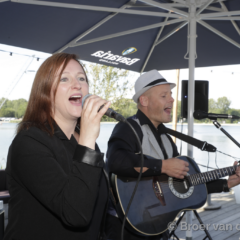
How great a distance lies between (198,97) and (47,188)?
3.32 meters

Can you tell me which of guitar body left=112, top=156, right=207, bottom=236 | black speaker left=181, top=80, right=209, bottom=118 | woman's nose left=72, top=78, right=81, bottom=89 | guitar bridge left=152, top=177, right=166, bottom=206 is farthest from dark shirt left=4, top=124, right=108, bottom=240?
black speaker left=181, top=80, right=209, bottom=118

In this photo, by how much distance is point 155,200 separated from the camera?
207 centimetres

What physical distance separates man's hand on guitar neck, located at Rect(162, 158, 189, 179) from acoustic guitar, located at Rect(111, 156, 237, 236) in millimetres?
98

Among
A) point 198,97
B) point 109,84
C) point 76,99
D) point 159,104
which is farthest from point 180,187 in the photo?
point 109,84

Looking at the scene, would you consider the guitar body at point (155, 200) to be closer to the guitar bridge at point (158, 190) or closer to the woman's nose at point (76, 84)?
the guitar bridge at point (158, 190)

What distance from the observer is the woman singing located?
83 cm

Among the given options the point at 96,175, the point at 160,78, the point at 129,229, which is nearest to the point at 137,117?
the point at 160,78

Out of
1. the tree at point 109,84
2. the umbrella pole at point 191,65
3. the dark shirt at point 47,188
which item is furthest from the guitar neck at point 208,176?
the tree at point 109,84

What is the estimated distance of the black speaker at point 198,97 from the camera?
12.2 feet

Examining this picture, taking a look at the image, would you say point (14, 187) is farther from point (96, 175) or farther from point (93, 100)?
point (93, 100)

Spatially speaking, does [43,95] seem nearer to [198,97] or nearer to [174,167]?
[174,167]

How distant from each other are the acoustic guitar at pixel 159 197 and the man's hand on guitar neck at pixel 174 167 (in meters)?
0.10

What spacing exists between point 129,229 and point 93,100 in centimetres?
138

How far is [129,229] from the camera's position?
1922 millimetres
